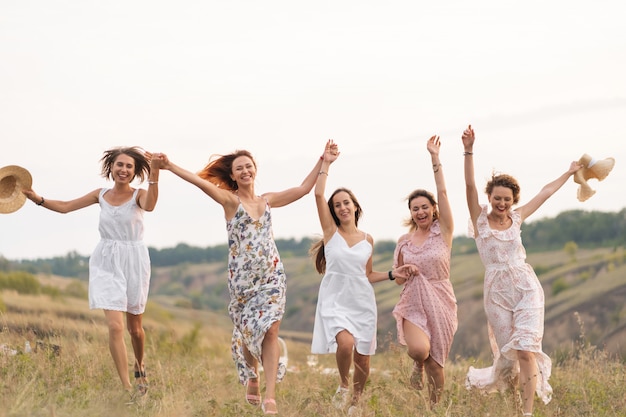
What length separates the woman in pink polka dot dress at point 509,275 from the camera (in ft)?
28.6

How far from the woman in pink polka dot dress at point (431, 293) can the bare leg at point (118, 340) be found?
265 cm

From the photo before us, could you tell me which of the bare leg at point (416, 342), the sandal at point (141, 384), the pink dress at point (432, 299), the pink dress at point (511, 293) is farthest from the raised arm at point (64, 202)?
the pink dress at point (511, 293)

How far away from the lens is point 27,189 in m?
9.46

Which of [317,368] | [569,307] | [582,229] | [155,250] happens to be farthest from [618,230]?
[155,250]

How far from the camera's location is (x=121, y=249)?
9.17 m

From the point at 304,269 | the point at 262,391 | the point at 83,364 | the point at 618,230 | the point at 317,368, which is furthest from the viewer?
the point at 304,269

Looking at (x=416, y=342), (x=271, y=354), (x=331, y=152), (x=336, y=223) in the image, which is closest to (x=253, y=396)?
(x=271, y=354)

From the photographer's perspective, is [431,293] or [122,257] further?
[122,257]

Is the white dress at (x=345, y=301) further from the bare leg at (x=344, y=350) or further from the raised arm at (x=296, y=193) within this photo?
the raised arm at (x=296, y=193)

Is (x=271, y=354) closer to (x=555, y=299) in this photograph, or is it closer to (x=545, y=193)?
(x=545, y=193)

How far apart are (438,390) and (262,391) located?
186 centimetres

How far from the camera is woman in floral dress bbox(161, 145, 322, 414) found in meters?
8.55

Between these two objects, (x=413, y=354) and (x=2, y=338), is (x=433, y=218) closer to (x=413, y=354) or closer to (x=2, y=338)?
(x=413, y=354)

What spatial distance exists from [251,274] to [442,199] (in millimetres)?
1959
